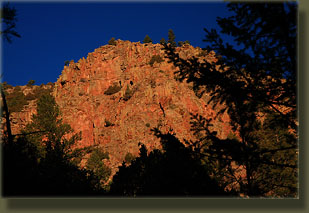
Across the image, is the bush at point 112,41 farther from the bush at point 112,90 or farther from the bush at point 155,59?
the bush at point 112,90

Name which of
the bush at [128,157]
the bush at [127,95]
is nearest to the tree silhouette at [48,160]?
the bush at [128,157]

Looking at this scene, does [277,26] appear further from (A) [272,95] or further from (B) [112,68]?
(B) [112,68]

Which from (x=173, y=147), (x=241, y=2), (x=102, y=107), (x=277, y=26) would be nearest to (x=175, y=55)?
(x=241, y=2)

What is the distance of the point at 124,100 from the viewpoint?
140ft

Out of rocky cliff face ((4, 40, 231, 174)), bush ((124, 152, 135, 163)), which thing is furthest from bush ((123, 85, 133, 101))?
bush ((124, 152, 135, 163))

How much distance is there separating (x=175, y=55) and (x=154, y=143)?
2846cm

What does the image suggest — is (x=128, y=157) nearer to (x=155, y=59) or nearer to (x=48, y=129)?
(x=48, y=129)

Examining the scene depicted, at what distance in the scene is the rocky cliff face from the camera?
3528 cm

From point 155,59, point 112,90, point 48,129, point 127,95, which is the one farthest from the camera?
point 155,59

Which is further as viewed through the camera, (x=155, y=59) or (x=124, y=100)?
(x=155, y=59)

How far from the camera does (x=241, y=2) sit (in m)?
4.64

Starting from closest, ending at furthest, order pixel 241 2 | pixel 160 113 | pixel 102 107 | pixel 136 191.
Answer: pixel 241 2
pixel 136 191
pixel 160 113
pixel 102 107

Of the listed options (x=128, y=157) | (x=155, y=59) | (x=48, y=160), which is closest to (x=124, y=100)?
(x=155, y=59)

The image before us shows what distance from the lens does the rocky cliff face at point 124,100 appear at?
35281 millimetres
